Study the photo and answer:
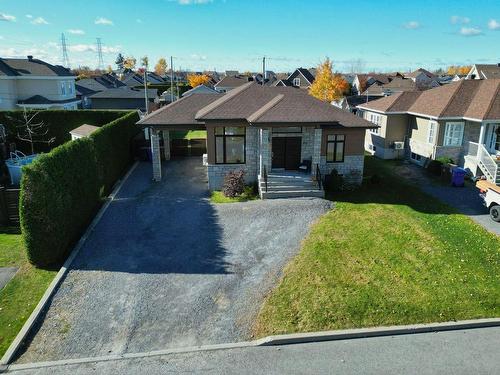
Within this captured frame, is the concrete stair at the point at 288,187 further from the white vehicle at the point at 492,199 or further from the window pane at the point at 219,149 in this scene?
the white vehicle at the point at 492,199

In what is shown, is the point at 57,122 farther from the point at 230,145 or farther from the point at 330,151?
the point at 330,151

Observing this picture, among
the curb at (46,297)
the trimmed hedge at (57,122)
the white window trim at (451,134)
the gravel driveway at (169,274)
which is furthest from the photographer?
the trimmed hedge at (57,122)

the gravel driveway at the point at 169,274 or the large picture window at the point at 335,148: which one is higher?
the large picture window at the point at 335,148

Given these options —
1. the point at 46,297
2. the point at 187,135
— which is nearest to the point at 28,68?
the point at 187,135

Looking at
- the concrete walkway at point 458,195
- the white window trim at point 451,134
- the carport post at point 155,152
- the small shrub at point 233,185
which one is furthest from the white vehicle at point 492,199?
the carport post at point 155,152

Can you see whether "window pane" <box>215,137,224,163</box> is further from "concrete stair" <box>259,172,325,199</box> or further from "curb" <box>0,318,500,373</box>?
"curb" <box>0,318,500,373</box>

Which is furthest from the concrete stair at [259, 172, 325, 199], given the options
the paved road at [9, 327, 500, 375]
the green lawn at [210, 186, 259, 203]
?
the paved road at [9, 327, 500, 375]

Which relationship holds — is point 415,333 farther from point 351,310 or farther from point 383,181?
point 383,181
